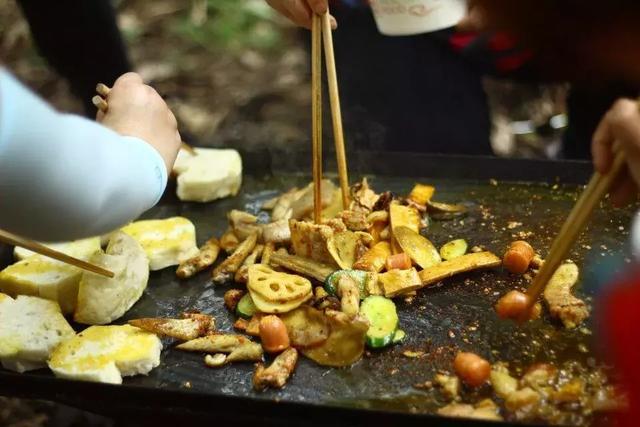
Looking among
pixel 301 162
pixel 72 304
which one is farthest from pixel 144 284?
pixel 301 162

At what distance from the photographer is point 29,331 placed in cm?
199

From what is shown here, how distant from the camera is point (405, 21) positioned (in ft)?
8.13

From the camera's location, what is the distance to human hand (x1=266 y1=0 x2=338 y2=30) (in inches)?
83.7

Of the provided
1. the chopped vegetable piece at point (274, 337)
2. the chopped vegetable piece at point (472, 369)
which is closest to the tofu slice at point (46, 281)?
the chopped vegetable piece at point (274, 337)

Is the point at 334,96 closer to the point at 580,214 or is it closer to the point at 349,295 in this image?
the point at 349,295

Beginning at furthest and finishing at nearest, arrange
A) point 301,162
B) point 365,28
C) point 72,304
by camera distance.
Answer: point 365,28
point 301,162
point 72,304

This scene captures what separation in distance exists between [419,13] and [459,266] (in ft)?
3.35

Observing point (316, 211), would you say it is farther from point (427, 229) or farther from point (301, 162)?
point (301, 162)

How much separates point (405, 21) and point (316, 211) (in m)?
0.85

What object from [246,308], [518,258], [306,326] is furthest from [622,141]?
[246,308]

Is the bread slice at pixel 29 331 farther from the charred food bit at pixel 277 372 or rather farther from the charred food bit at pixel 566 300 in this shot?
the charred food bit at pixel 566 300

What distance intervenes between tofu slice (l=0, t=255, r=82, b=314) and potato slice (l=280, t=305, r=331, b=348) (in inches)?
31.1

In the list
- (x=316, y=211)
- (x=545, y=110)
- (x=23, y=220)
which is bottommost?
(x=545, y=110)

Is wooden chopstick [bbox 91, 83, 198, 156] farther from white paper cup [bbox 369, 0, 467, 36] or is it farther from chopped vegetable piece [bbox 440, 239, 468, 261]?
chopped vegetable piece [bbox 440, 239, 468, 261]
